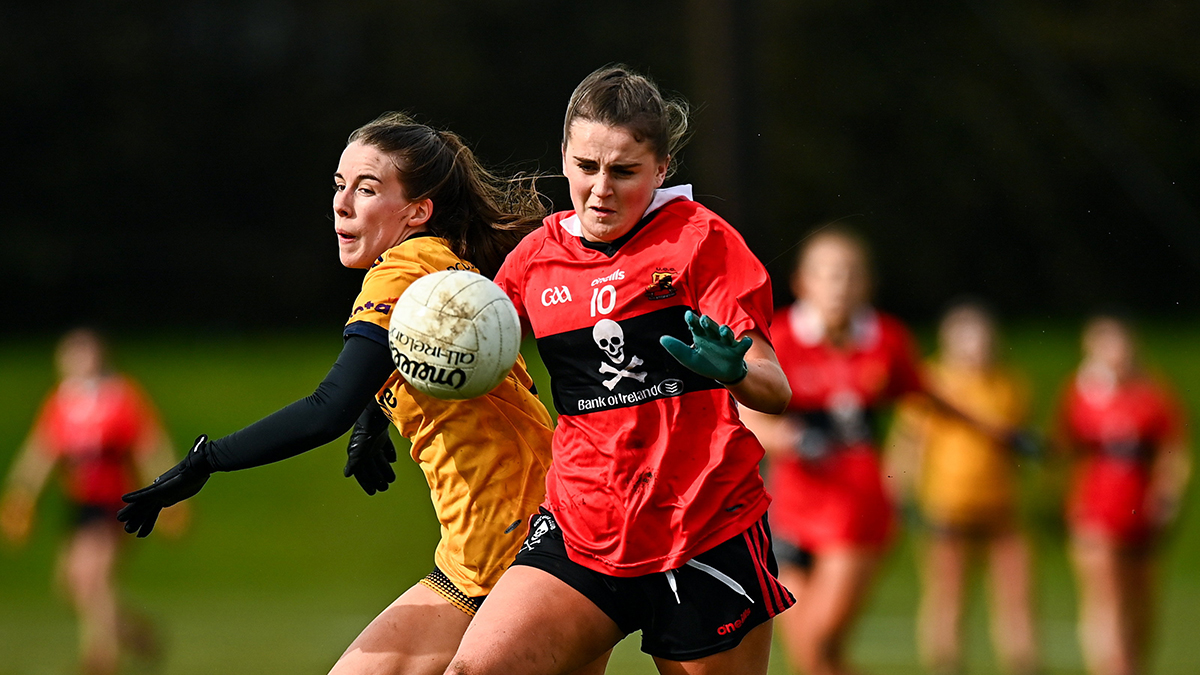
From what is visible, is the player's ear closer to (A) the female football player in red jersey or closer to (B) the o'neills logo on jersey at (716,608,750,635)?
(A) the female football player in red jersey

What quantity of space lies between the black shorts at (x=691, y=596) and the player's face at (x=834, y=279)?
3.39 m

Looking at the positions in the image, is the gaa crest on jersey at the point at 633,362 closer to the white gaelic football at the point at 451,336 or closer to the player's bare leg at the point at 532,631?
the white gaelic football at the point at 451,336

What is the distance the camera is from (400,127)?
365 cm

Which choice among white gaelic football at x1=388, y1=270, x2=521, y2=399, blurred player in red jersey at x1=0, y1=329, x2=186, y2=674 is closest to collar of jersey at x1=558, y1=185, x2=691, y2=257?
white gaelic football at x1=388, y1=270, x2=521, y2=399

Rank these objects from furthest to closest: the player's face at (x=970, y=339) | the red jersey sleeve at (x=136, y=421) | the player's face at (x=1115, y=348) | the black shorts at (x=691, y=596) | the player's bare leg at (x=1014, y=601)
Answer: the red jersey sleeve at (x=136, y=421), the player's face at (x=970, y=339), the player's bare leg at (x=1014, y=601), the player's face at (x=1115, y=348), the black shorts at (x=691, y=596)

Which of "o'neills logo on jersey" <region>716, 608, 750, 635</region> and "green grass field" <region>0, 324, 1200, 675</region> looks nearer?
"o'neills logo on jersey" <region>716, 608, 750, 635</region>

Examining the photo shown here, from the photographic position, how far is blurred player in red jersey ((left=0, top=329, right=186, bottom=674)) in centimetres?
1018

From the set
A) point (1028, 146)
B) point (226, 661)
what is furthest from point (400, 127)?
point (1028, 146)

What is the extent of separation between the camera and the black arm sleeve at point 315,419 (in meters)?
3.14

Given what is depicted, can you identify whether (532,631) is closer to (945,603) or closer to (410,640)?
(410,640)

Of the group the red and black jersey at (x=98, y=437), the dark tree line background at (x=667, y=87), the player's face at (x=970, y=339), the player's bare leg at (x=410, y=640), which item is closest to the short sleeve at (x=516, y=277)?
the player's bare leg at (x=410, y=640)

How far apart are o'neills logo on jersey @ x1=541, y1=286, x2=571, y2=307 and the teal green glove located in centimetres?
45

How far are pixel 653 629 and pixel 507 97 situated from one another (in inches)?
565

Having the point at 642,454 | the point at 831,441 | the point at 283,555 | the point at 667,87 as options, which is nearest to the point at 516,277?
the point at 642,454
